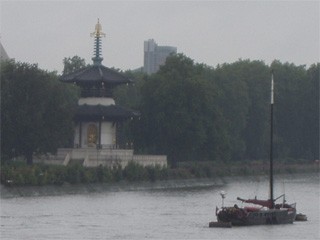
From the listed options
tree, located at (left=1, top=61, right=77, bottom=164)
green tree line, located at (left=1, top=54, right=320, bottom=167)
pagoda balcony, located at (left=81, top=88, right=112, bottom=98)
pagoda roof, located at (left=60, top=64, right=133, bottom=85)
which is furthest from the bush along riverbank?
pagoda roof, located at (left=60, top=64, right=133, bottom=85)

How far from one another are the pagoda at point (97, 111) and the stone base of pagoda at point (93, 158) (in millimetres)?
2838

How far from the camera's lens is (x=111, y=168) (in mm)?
115812

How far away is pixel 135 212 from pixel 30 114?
89.0 feet

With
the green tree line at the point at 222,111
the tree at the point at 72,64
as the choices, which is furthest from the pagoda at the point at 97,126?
the tree at the point at 72,64

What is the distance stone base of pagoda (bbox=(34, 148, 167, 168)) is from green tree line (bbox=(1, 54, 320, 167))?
81.0 inches

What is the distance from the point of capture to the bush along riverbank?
9894 cm

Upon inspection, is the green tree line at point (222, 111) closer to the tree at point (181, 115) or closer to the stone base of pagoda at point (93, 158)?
the tree at point (181, 115)

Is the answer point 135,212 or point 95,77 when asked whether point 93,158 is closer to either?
point 95,77

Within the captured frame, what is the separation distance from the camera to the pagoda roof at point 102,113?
4867 inches

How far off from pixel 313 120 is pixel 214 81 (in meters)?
25.2

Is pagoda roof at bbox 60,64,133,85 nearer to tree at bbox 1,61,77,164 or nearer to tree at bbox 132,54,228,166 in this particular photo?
tree at bbox 132,54,228,166

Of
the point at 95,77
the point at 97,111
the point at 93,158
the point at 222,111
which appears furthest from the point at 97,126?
the point at 222,111

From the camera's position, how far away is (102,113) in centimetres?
12350

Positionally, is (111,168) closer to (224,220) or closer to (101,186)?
(101,186)
